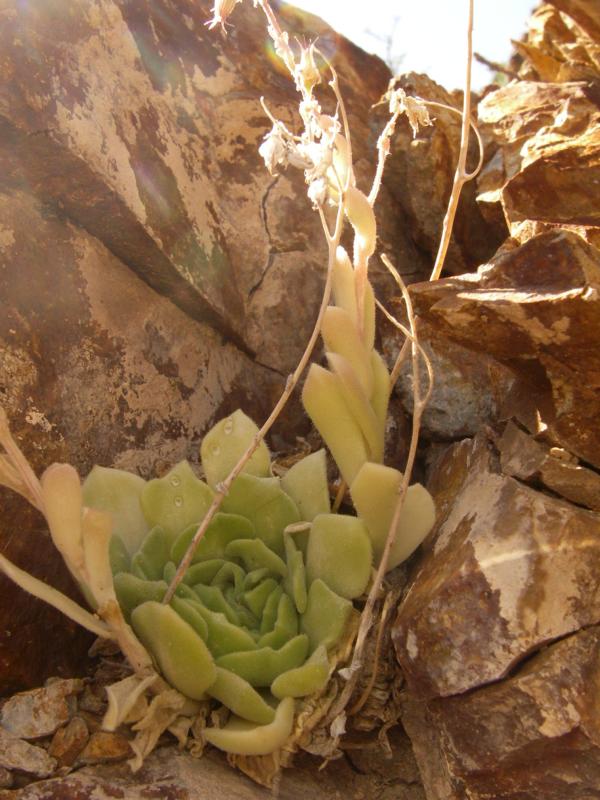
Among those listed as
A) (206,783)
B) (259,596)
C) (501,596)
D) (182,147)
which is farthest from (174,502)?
(182,147)

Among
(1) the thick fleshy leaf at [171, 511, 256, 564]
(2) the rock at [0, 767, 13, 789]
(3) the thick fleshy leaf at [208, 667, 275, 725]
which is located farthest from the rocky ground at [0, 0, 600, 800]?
(1) the thick fleshy leaf at [171, 511, 256, 564]

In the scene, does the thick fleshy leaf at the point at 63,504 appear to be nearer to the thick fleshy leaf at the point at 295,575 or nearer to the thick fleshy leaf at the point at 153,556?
the thick fleshy leaf at the point at 153,556

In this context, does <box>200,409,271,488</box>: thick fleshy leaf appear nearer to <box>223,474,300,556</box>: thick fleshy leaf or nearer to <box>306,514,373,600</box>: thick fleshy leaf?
<box>223,474,300,556</box>: thick fleshy leaf

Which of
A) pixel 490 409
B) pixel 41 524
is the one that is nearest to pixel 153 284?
pixel 41 524

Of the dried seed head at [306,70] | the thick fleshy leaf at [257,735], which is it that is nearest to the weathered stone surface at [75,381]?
the thick fleshy leaf at [257,735]

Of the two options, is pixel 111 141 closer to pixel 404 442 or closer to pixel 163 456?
pixel 163 456
